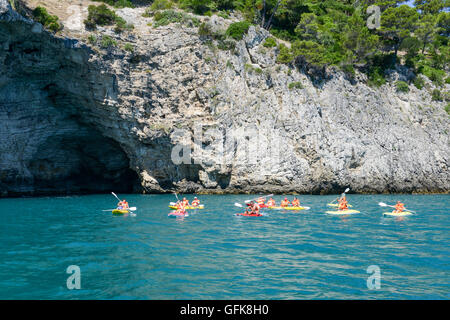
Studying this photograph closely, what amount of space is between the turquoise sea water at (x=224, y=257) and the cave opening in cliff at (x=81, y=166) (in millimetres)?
19539

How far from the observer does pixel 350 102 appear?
43.5 meters

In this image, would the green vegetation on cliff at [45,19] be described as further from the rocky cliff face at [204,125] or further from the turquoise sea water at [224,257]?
the turquoise sea water at [224,257]

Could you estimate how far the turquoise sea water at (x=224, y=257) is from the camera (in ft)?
30.6

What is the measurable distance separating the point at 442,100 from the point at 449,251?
42048mm

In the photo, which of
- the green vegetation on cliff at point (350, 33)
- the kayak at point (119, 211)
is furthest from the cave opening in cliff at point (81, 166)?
the green vegetation on cliff at point (350, 33)

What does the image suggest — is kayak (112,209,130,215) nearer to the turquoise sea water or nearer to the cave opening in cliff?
the turquoise sea water

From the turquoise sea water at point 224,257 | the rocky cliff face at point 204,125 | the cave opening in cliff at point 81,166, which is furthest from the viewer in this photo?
the cave opening in cliff at point 81,166

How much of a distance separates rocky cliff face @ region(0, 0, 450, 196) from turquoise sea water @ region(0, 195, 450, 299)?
56.4 ft

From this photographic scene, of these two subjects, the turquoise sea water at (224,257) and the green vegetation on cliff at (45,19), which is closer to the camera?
the turquoise sea water at (224,257)

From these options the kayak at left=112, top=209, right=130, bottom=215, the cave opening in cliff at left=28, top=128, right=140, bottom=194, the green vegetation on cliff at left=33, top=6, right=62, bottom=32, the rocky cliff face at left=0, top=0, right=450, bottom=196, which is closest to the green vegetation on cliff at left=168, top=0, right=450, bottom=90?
the rocky cliff face at left=0, top=0, right=450, bottom=196

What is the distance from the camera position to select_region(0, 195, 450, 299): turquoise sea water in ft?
30.6

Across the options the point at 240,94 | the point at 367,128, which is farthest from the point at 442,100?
the point at 240,94

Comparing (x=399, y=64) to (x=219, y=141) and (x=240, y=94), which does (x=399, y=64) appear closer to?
(x=240, y=94)

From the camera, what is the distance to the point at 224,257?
12.6 metres
